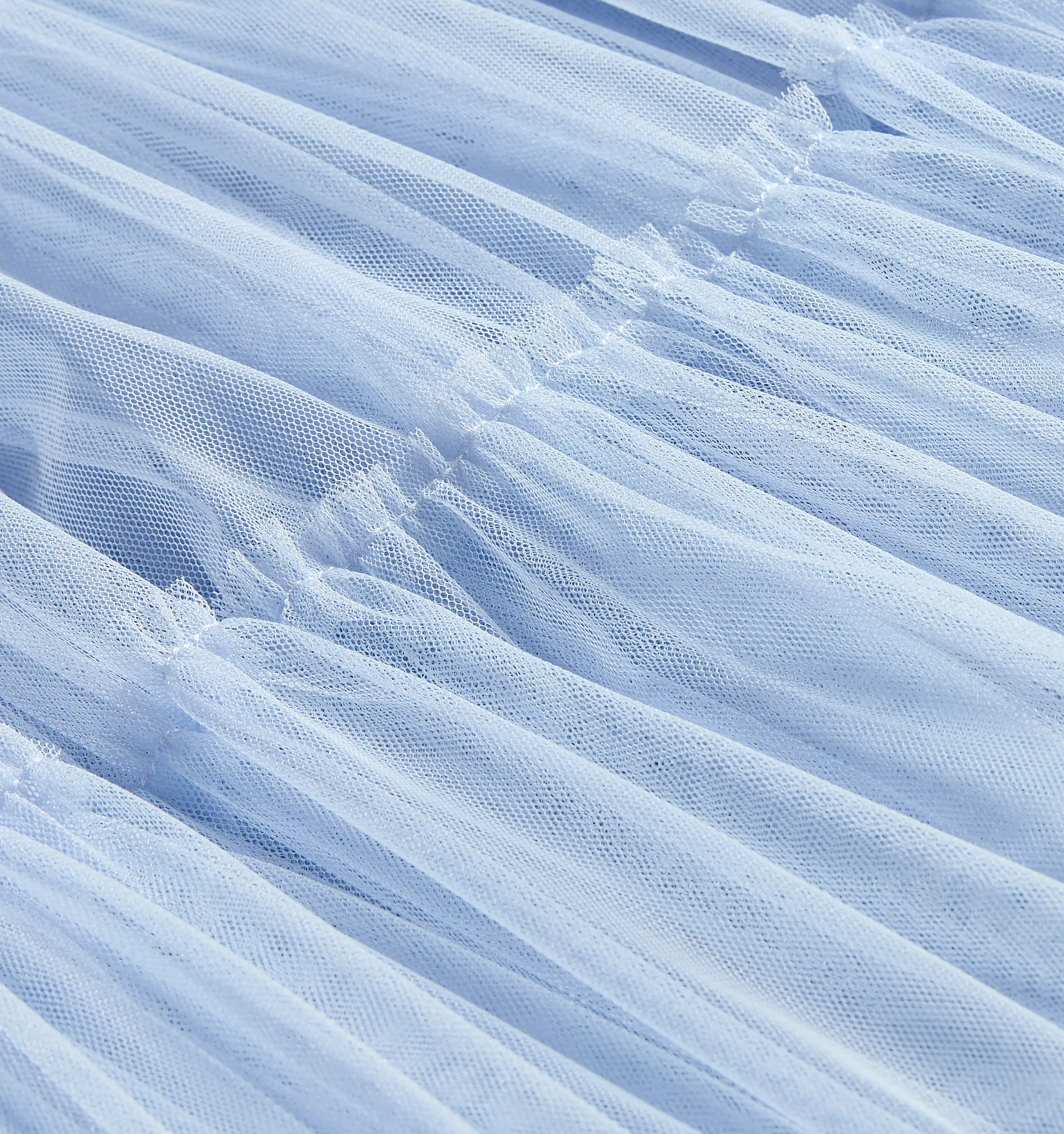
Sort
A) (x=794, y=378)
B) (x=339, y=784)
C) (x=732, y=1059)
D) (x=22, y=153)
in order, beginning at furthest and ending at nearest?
(x=22, y=153) < (x=794, y=378) < (x=339, y=784) < (x=732, y=1059)

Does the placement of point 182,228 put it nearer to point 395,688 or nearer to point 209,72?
point 209,72

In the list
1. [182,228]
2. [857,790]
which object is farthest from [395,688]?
[182,228]

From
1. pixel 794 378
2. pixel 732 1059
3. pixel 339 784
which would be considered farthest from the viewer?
pixel 794 378

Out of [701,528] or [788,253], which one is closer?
[701,528]

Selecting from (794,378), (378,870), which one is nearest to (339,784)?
(378,870)

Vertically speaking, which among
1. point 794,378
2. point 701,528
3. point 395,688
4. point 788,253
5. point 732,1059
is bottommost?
point 732,1059

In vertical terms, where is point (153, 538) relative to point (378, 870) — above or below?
above
